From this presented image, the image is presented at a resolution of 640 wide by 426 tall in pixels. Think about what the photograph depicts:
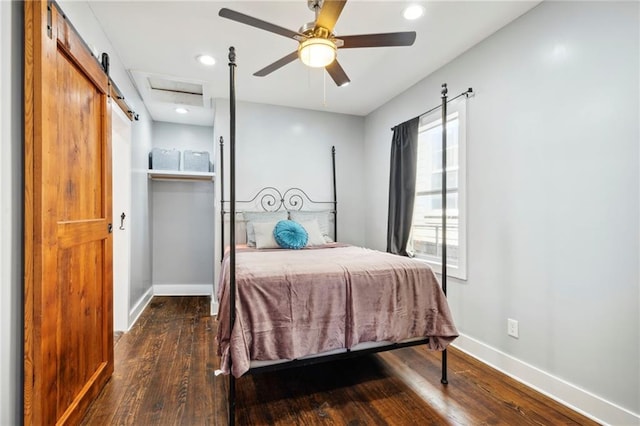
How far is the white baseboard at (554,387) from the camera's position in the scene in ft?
5.70

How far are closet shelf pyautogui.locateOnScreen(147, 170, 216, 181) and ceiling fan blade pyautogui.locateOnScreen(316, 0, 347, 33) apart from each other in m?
2.78

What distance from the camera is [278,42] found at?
2680 millimetres

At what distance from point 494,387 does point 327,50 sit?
2498 mm

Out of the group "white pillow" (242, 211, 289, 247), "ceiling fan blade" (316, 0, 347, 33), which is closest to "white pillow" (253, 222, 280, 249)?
"white pillow" (242, 211, 289, 247)

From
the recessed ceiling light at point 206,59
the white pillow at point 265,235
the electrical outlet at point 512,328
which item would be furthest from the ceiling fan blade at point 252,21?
the electrical outlet at point 512,328

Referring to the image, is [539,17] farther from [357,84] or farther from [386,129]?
[386,129]

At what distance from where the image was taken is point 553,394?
2039mm

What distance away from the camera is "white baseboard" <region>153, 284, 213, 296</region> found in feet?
15.2

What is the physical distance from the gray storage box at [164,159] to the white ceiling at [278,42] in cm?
66

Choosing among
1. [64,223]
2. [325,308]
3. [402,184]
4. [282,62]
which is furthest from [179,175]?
[325,308]

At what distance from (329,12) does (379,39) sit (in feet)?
1.51

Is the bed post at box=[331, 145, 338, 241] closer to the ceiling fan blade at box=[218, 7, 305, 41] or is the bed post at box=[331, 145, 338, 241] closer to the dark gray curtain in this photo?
the dark gray curtain

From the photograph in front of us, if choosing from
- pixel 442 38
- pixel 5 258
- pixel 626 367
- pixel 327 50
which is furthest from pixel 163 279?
pixel 626 367

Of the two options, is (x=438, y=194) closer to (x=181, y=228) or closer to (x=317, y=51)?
(x=317, y=51)
